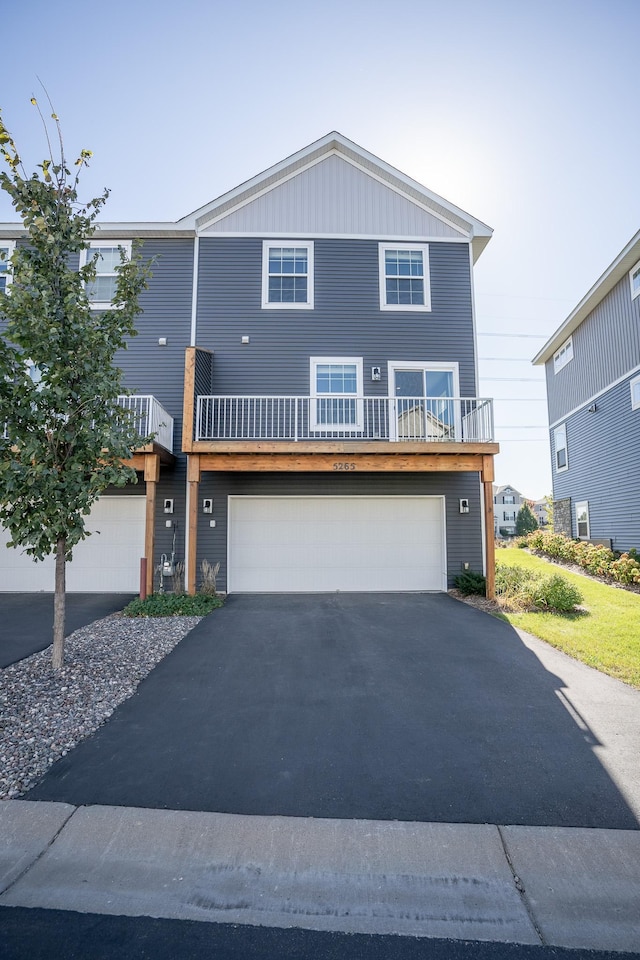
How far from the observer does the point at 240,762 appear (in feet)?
10.6

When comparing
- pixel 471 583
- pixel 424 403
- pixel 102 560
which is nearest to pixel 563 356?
pixel 424 403

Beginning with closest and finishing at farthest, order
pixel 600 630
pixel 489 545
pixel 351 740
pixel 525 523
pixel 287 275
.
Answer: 1. pixel 351 740
2. pixel 600 630
3. pixel 489 545
4. pixel 287 275
5. pixel 525 523

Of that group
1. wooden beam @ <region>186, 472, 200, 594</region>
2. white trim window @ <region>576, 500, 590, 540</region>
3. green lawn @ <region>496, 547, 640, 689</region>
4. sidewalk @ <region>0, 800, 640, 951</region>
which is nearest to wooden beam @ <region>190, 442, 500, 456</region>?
wooden beam @ <region>186, 472, 200, 594</region>

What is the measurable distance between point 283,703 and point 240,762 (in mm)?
1054

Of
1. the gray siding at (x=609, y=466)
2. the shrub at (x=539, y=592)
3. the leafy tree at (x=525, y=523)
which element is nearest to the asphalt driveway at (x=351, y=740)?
the shrub at (x=539, y=592)

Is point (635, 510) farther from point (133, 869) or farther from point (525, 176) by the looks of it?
point (133, 869)

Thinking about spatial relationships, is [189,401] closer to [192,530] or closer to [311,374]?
[192,530]

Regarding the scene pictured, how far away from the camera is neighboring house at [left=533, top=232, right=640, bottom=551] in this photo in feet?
40.5

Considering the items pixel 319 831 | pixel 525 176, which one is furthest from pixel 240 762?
pixel 525 176

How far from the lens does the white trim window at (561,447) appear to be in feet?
54.8

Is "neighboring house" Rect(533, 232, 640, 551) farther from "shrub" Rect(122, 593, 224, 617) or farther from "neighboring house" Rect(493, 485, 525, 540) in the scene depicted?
"neighboring house" Rect(493, 485, 525, 540)

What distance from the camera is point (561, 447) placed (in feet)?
56.0

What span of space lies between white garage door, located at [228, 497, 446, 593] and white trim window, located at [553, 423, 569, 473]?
9460 mm

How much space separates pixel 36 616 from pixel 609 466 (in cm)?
1508
